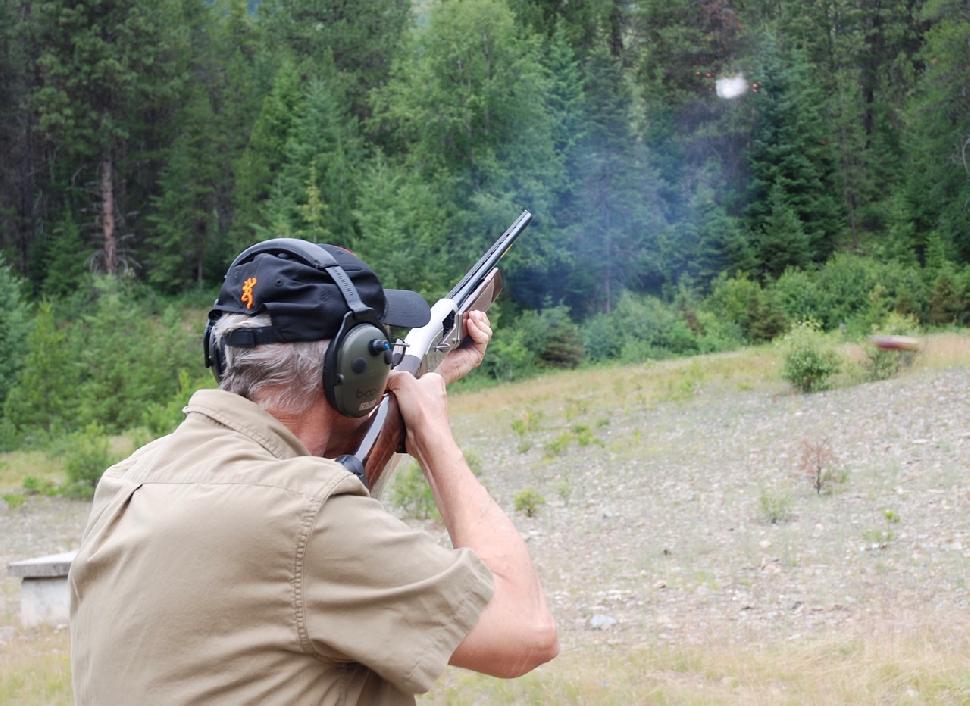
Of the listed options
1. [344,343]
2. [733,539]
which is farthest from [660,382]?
[344,343]

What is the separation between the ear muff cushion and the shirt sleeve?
11.9 inches

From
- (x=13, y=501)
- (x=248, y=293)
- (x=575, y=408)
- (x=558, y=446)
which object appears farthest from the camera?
(x=575, y=408)

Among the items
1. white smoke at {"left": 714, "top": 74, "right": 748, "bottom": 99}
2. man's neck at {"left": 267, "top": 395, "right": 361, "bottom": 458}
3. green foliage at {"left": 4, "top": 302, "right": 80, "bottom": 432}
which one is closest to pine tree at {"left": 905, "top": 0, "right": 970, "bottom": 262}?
white smoke at {"left": 714, "top": 74, "right": 748, "bottom": 99}

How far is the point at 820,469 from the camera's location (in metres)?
12.2

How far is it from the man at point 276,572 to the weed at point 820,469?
10583 millimetres

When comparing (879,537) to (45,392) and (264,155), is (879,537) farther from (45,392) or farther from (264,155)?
(264,155)

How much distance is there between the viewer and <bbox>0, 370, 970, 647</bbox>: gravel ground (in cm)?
810

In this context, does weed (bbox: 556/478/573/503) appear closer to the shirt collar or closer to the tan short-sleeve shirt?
the shirt collar

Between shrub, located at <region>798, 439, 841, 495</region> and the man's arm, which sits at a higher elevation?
the man's arm

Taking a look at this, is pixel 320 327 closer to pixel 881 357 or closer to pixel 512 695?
pixel 512 695

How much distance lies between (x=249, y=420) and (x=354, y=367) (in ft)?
0.68

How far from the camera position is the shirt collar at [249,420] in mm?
2051

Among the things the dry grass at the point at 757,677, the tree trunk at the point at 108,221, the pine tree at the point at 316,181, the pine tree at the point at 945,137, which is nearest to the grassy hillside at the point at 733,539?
the dry grass at the point at 757,677

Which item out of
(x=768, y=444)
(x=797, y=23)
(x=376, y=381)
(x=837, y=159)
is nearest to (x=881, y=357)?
(x=768, y=444)
